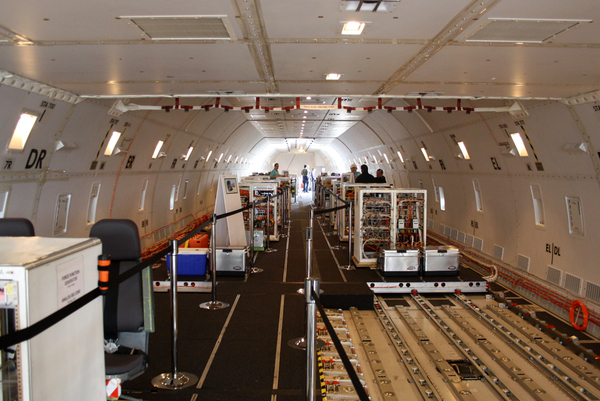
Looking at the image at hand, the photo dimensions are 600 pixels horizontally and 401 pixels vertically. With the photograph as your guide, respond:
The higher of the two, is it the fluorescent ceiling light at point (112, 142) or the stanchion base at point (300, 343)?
the fluorescent ceiling light at point (112, 142)

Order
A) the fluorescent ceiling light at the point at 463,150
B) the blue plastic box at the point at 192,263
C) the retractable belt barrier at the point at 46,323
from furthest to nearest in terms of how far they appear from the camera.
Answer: the fluorescent ceiling light at the point at 463,150 → the blue plastic box at the point at 192,263 → the retractable belt barrier at the point at 46,323

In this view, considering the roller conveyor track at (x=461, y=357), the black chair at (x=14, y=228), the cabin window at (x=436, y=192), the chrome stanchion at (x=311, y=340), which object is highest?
the cabin window at (x=436, y=192)

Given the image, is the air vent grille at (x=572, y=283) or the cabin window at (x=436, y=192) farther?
the cabin window at (x=436, y=192)

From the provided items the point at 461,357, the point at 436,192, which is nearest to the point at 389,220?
the point at 461,357

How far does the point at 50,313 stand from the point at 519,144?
9.34 metres

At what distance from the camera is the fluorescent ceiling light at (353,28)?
4465 millimetres

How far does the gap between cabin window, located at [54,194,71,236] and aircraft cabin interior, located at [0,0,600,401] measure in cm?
6

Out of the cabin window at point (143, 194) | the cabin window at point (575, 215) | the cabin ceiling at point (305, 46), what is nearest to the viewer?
the cabin ceiling at point (305, 46)

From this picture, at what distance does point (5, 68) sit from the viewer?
602 cm

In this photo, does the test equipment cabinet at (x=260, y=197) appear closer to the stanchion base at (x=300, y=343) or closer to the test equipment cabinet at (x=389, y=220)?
the test equipment cabinet at (x=389, y=220)

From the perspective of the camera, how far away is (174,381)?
4816 millimetres

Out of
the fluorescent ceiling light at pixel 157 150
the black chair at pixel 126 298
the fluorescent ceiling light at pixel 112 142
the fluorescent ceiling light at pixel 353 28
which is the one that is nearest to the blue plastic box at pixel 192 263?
the fluorescent ceiling light at pixel 112 142

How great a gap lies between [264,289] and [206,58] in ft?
15.1

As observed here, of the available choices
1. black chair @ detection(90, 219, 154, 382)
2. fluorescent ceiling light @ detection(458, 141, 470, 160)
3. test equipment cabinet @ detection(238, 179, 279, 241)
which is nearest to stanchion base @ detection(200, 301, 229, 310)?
black chair @ detection(90, 219, 154, 382)
